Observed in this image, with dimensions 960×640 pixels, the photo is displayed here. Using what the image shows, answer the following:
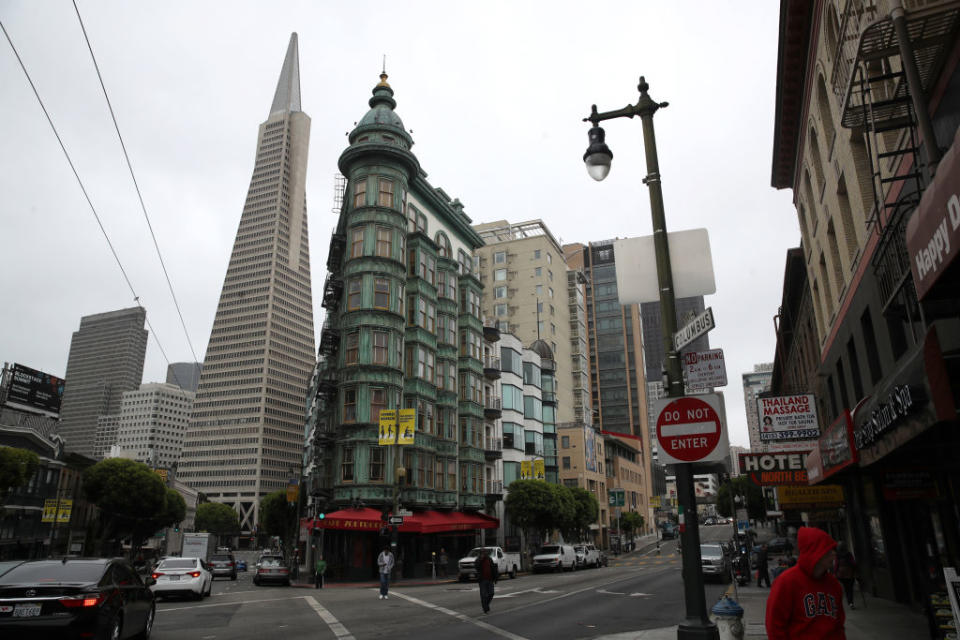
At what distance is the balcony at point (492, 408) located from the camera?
53.1m

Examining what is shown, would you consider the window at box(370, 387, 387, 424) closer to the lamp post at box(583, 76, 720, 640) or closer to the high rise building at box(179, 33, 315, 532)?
the lamp post at box(583, 76, 720, 640)

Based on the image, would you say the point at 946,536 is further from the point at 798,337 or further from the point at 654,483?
the point at 654,483

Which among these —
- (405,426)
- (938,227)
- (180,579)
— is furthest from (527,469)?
(938,227)

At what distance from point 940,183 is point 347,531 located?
36542mm

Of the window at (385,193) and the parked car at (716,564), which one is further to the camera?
the window at (385,193)

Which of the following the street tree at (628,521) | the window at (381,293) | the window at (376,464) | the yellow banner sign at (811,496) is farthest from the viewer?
the street tree at (628,521)

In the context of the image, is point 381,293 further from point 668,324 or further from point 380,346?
point 668,324

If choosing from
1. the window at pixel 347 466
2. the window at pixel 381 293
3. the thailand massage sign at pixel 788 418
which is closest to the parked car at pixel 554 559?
the window at pixel 347 466

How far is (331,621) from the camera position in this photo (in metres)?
15.1

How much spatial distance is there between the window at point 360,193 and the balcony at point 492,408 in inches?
768

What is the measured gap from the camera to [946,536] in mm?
13797

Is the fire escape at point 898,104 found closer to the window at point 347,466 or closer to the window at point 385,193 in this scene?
the window at point 347,466

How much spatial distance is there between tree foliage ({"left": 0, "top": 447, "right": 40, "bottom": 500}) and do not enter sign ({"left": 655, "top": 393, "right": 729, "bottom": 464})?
39.7 metres

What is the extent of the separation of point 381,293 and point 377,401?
662 cm
